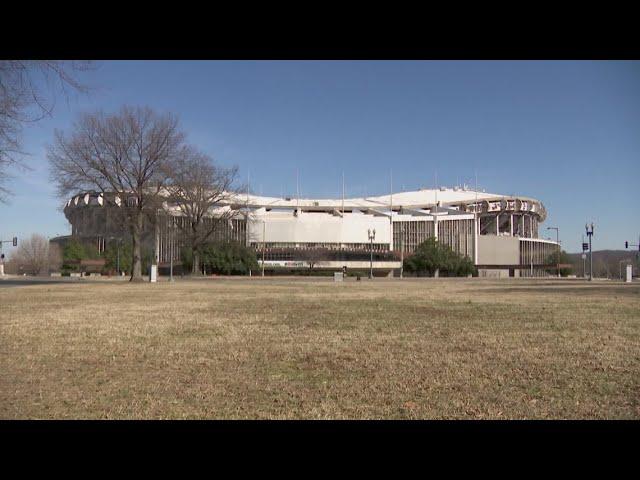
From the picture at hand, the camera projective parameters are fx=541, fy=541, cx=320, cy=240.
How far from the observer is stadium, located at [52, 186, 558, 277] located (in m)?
120

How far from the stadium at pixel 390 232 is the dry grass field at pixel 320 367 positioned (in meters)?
96.2

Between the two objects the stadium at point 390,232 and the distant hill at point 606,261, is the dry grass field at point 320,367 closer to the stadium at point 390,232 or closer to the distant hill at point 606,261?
the stadium at point 390,232

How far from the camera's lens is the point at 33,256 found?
407 feet

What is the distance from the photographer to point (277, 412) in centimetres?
584

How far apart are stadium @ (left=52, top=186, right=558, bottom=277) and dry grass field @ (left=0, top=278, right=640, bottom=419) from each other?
96.2m

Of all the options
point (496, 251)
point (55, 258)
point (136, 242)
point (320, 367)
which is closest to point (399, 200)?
point (496, 251)

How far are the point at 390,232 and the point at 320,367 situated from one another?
12330 cm

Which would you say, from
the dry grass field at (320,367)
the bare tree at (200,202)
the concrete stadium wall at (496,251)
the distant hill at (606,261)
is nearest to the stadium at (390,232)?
the concrete stadium wall at (496,251)

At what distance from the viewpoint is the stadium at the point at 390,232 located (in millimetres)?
119750

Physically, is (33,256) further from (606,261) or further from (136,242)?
(606,261)

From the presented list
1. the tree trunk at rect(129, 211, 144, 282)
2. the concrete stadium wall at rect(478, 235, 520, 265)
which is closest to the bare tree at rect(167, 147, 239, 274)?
the tree trunk at rect(129, 211, 144, 282)
